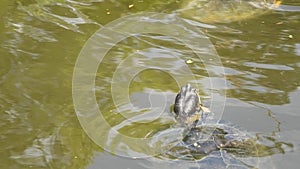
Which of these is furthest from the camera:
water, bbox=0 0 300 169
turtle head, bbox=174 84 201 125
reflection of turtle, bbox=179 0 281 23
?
reflection of turtle, bbox=179 0 281 23

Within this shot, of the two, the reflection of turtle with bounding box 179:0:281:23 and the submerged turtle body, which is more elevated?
the reflection of turtle with bounding box 179:0:281:23

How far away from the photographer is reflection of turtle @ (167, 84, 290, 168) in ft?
10.3

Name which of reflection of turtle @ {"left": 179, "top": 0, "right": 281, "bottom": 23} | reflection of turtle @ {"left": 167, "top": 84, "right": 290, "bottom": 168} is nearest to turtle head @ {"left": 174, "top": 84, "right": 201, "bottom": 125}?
reflection of turtle @ {"left": 167, "top": 84, "right": 290, "bottom": 168}

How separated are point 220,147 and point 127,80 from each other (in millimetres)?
1376

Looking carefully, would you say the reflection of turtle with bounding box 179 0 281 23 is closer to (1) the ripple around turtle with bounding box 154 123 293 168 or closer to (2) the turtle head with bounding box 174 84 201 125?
(2) the turtle head with bounding box 174 84 201 125

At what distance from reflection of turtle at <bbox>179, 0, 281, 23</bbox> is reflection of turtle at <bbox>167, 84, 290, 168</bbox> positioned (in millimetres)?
1896

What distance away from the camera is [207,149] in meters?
3.19

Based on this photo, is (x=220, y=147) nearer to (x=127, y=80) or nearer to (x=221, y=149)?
(x=221, y=149)

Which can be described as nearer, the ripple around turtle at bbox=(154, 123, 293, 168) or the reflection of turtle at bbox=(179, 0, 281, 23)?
the ripple around turtle at bbox=(154, 123, 293, 168)

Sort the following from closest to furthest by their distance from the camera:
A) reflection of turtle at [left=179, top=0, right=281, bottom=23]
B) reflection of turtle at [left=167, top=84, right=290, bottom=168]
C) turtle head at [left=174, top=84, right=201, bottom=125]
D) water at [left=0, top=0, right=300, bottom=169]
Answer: reflection of turtle at [left=167, top=84, right=290, bottom=168], water at [left=0, top=0, right=300, bottom=169], turtle head at [left=174, top=84, right=201, bottom=125], reflection of turtle at [left=179, top=0, right=281, bottom=23]

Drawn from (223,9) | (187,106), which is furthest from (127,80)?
(223,9)

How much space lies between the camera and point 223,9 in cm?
548

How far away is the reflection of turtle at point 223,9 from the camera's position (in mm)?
5270

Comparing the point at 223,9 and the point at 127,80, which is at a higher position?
the point at 223,9
